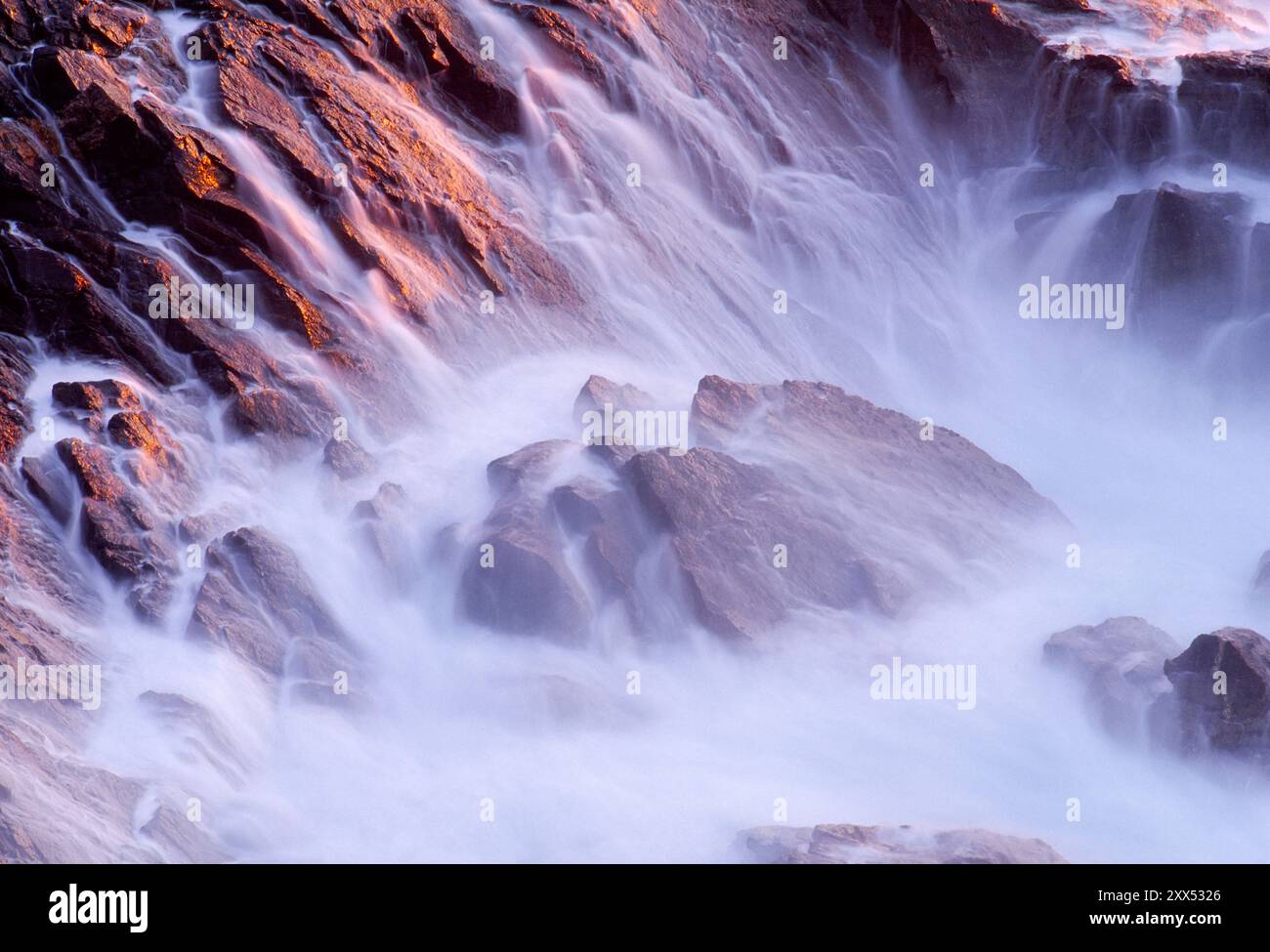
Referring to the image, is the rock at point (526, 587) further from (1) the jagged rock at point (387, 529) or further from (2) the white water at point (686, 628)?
(1) the jagged rock at point (387, 529)

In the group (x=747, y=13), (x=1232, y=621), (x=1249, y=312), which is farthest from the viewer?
(x=747, y=13)

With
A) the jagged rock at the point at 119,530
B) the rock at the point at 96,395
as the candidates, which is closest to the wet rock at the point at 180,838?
the jagged rock at the point at 119,530

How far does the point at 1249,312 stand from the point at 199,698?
12448 mm

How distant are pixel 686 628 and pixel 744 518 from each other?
1106 millimetres

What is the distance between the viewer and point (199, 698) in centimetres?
1155

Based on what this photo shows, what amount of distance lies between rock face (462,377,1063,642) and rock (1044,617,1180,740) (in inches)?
55.0

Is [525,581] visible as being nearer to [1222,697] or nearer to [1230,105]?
[1222,697]

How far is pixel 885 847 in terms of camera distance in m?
10.6

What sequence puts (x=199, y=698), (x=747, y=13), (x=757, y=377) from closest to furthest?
(x=199, y=698)
(x=757, y=377)
(x=747, y=13)

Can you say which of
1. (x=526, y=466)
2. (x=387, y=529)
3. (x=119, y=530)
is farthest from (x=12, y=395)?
(x=526, y=466)

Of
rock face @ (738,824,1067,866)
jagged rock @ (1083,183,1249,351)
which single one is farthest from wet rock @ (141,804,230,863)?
jagged rock @ (1083,183,1249,351)

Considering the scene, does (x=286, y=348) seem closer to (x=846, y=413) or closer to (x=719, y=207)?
(x=846, y=413)

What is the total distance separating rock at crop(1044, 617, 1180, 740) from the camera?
40.7 feet
